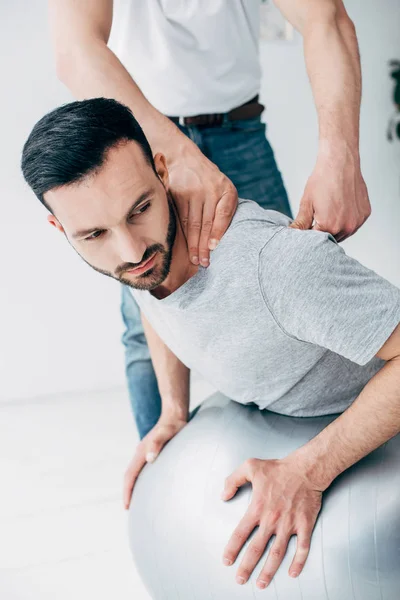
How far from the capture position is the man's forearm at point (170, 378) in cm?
155

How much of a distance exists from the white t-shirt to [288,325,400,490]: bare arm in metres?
0.87

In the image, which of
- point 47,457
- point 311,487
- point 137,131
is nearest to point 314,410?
point 311,487

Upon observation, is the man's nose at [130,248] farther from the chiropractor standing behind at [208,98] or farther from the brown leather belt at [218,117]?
the brown leather belt at [218,117]

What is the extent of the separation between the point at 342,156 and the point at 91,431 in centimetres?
166

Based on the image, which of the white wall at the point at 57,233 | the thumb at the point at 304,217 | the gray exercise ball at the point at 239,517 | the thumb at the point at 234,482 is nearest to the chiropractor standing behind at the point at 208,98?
the thumb at the point at 304,217

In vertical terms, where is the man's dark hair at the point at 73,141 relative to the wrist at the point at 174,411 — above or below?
above

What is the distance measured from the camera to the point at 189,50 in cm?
160

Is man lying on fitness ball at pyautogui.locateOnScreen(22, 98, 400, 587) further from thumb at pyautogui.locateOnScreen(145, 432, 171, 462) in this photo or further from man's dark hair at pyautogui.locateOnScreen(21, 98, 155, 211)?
thumb at pyautogui.locateOnScreen(145, 432, 171, 462)

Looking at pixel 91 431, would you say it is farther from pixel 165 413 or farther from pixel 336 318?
pixel 336 318

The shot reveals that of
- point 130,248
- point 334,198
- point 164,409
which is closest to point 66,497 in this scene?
point 164,409

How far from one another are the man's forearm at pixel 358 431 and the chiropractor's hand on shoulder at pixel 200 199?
34 centimetres

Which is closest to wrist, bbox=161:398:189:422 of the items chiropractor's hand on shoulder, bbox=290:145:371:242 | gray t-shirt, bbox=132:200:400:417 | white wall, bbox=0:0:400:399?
gray t-shirt, bbox=132:200:400:417

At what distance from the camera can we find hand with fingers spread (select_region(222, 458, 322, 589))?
105 centimetres

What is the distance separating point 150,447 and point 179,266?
0.42 meters
